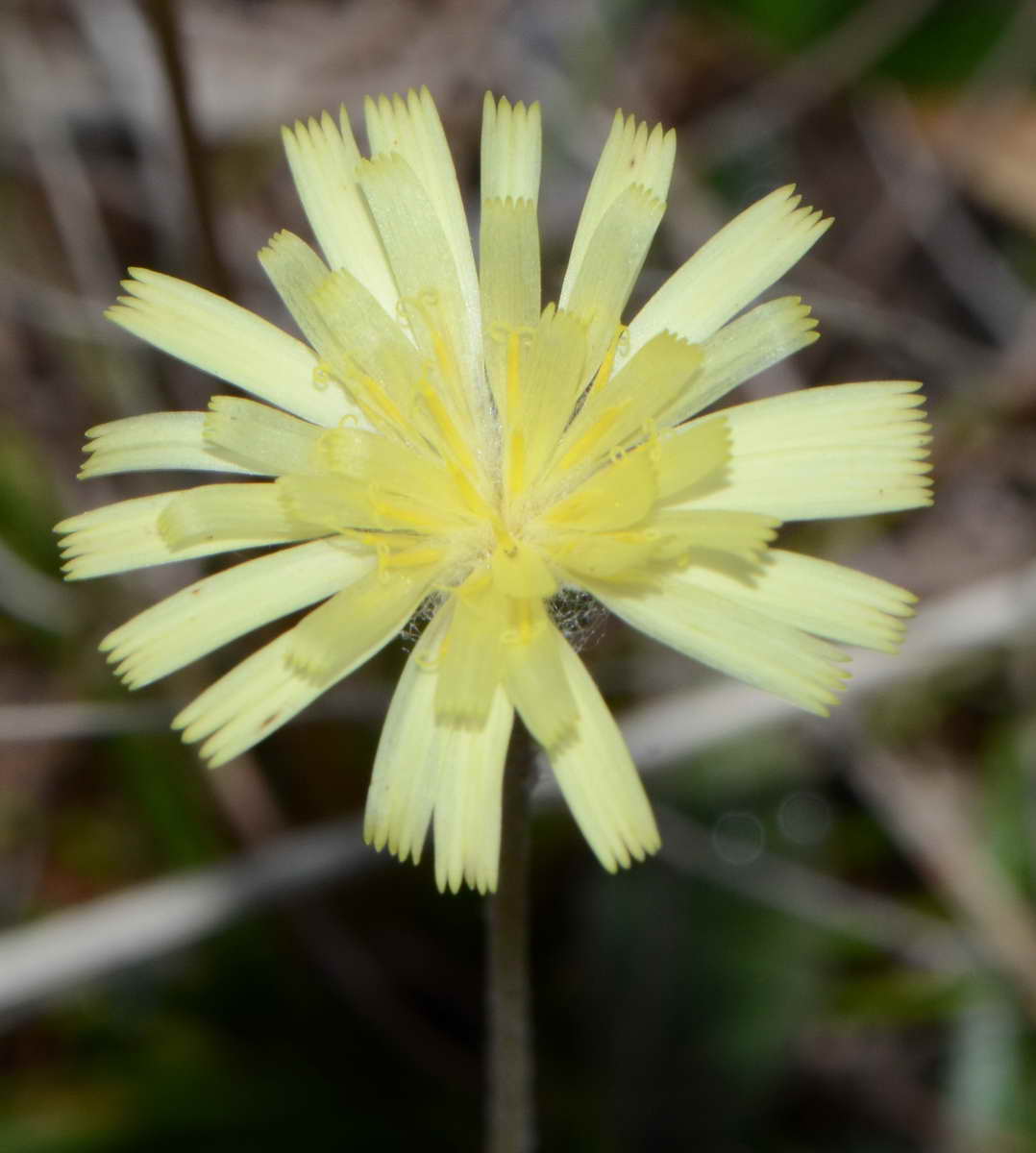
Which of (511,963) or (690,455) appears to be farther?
(511,963)

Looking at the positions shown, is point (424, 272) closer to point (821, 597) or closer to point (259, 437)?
point (259, 437)

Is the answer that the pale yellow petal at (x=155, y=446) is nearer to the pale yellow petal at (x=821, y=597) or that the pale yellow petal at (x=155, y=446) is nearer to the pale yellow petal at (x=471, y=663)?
the pale yellow petal at (x=471, y=663)

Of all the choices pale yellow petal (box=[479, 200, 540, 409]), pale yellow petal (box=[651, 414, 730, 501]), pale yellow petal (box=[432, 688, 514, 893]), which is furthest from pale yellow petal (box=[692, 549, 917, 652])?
pale yellow petal (box=[479, 200, 540, 409])

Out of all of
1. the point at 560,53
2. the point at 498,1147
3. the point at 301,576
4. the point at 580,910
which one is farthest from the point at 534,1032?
the point at 560,53

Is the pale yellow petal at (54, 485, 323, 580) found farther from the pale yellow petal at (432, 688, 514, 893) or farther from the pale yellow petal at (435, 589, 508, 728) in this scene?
the pale yellow petal at (432, 688, 514, 893)

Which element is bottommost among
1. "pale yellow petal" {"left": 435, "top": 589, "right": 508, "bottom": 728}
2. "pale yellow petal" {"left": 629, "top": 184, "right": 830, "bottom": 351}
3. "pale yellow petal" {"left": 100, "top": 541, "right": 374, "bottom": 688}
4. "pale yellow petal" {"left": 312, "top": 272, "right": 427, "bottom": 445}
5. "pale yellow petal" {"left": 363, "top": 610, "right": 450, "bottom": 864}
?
"pale yellow petal" {"left": 363, "top": 610, "right": 450, "bottom": 864}

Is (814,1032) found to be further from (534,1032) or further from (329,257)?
(329,257)

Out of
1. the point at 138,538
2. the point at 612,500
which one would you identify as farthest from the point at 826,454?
the point at 138,538
